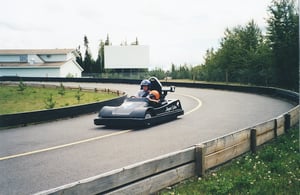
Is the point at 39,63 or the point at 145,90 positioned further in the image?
the point at 39,63

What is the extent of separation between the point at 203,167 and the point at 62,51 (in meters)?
70.8

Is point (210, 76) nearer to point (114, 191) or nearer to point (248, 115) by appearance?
point (248, 115)

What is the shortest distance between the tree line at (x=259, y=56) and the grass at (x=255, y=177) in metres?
24.7

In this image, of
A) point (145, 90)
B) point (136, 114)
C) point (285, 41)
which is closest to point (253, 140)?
point (136, 114)

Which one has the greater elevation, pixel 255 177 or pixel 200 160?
pixel 200 160

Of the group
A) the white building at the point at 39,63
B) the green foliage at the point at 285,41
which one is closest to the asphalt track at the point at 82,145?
the green foliage at the point at 285,41

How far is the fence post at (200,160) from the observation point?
6.54 m

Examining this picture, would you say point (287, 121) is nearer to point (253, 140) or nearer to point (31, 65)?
point (253, 140)

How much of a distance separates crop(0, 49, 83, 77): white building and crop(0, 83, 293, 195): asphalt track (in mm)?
56856

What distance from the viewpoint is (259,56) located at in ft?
135

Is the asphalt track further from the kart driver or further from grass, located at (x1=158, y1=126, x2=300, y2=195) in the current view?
grass, located at (x1=158, y1=126, x2=300, y2=195)

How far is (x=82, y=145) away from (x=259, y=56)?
3425 centimetres

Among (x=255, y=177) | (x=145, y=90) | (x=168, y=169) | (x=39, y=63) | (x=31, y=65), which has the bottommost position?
(x=255, y=177)

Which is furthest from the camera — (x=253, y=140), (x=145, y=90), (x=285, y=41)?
(x=285, y=41)
